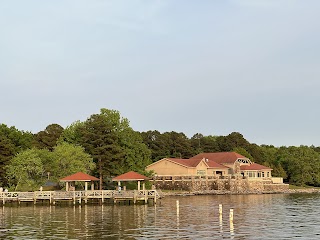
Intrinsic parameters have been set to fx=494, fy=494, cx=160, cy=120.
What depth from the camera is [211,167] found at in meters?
110

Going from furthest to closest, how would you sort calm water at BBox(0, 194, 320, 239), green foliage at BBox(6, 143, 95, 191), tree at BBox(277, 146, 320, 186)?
1. tree at BBox(277, 146, 320, 186)
2. green foliage at BBox(6, 143, 95, 191)
3. calm water at BBox(0, 194, 320, 239)

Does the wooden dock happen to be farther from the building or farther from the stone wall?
the building

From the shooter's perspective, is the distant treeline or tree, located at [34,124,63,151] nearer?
the distant treeline

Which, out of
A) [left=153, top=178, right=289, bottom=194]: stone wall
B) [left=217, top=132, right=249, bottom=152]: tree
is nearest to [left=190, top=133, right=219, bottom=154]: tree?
[left=217, top=132, right=249, bottom=152]: tree

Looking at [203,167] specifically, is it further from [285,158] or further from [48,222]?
[48,222]

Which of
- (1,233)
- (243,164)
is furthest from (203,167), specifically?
(1,233)

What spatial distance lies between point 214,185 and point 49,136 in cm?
4945

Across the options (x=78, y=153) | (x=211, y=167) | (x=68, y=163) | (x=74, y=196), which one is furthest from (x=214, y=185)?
(x=74, y=196)

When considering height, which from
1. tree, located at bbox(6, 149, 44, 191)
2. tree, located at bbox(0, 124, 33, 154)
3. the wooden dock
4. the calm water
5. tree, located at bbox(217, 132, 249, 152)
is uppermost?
tree, located at bbox(217, 132, 249, 152)

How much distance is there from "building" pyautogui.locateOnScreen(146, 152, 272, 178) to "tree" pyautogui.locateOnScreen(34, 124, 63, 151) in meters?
32.3

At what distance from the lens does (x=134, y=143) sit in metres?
90.4

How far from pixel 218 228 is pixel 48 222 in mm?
15868

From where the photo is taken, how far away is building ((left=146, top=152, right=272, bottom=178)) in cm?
10581

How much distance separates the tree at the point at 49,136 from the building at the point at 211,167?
32.3m
